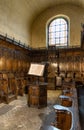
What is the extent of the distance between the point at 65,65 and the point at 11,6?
5185mm

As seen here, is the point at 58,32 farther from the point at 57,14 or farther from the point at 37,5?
the point at 37,5

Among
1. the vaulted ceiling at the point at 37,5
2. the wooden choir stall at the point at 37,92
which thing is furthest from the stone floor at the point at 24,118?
the vaulted ceiling at the point at 37,5

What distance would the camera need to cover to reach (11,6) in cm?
833

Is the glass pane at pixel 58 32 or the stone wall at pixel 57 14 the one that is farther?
the glass pane at pixel 58 32

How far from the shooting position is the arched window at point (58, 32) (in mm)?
11156

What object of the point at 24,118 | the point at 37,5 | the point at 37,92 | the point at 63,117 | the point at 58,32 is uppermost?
the point at 37,5

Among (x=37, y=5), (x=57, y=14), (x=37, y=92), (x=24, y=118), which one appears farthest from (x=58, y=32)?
(x=24, y=118)

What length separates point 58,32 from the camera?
450 inches

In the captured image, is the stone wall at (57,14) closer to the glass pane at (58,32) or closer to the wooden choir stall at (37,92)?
the glass pane at (58,32)

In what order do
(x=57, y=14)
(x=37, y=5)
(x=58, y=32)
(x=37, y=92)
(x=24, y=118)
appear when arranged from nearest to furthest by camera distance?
(x=24, y=118)
(x=37, y=92)
(x=37, y=5)
(x=57, y=14)
(x=58, y=32)

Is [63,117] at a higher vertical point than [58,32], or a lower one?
lower

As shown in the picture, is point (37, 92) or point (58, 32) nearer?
point (37, 92)

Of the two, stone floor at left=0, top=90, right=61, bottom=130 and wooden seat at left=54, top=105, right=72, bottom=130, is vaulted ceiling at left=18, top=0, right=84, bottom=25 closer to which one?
stone floor at left=0, top=90, right=61, bottom=130

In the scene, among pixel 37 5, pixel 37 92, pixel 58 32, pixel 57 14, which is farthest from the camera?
pixel 58 32
